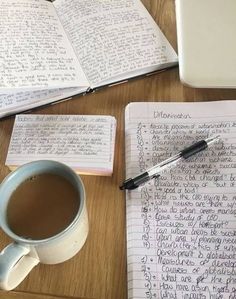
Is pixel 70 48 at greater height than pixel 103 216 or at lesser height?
greater

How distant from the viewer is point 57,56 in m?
0.63

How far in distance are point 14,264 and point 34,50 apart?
14.6 inches

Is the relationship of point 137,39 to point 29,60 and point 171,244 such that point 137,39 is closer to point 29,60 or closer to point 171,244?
point 29,60

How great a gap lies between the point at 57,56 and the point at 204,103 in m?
0.25

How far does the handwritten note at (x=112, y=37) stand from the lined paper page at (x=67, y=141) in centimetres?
8

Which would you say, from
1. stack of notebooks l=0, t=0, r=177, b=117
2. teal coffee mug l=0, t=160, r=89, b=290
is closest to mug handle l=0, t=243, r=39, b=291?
teal coffee mug l=0, t=160, r=89, b=290

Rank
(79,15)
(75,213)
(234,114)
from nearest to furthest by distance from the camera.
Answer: (75,213) → (234,114) → (79,15)

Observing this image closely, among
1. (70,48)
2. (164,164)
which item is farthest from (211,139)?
(70,48)

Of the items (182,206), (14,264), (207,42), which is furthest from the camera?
(207,42)

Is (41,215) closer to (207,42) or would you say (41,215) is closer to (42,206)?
(42,206)

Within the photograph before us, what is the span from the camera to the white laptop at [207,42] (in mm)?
606

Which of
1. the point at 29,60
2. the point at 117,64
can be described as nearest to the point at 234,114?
the point at 117,64

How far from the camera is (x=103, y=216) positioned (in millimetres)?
516

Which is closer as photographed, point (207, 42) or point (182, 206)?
point (182, 206)
